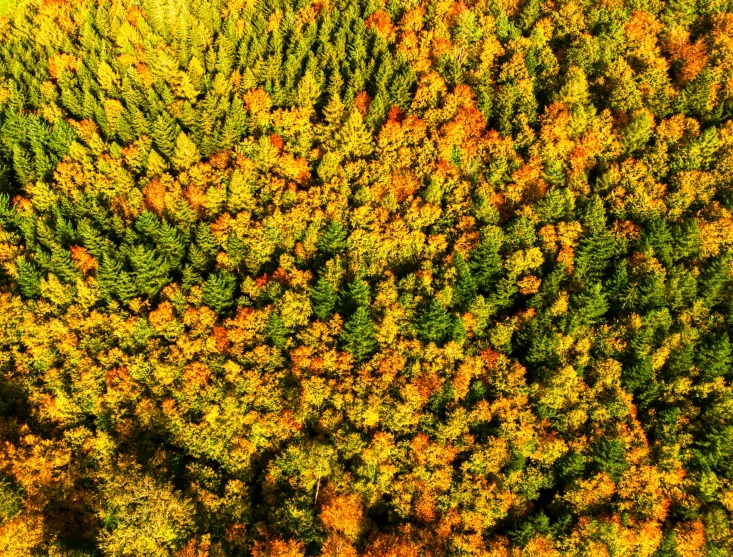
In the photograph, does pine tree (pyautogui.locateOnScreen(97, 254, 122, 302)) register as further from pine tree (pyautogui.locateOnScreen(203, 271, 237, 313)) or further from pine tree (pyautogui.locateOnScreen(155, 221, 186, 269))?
pine tree (pyautogui.locateOnScreen(203, 271, 237, 313))

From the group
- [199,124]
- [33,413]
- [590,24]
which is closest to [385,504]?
[33,413]

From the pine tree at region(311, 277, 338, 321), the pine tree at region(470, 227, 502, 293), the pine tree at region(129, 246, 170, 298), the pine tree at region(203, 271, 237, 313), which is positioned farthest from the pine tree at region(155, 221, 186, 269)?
the pine tree at region(470, 227, 502, 293)

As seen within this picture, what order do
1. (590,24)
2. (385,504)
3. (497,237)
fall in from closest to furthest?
(385,504)
(497,237)
(590,24)

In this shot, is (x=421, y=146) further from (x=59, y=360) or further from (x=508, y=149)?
(x=59, y=360)

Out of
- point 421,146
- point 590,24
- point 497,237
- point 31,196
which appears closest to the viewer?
point 497,237

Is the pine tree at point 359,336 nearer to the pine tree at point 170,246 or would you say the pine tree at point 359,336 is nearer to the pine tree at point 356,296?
the pine tree at point 356,296

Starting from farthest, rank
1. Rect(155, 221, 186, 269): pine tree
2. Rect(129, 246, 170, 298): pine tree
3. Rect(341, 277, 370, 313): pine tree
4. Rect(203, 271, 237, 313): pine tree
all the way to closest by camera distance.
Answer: Rect(155, 221, 186, 269): pine tree → Rect(129, 246, 170, 298): pine tree → Rect(341, 277, 370, 313): pine tree → Rect(203, 271, 237, 313): pine tree
